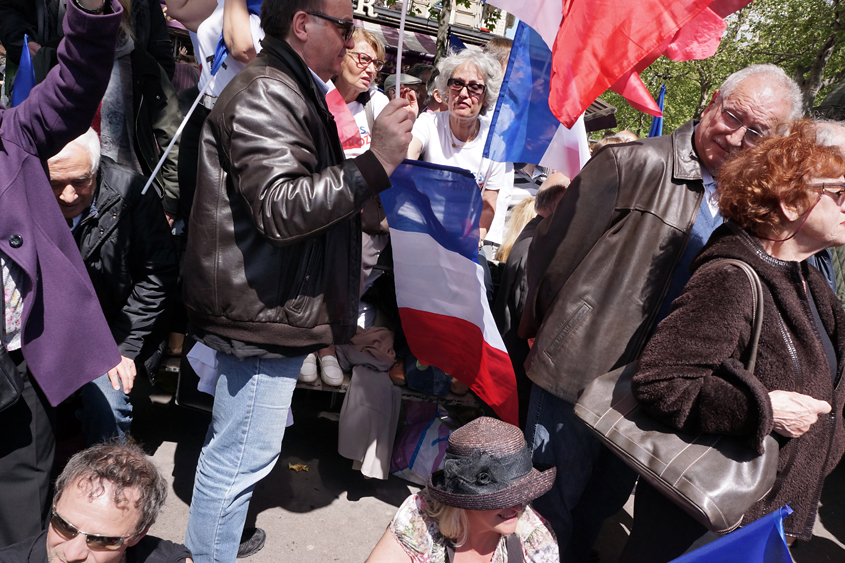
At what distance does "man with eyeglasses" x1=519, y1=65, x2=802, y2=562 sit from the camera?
224cm

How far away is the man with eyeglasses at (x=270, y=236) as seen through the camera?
1864 mm

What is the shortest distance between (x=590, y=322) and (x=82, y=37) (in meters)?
1.81

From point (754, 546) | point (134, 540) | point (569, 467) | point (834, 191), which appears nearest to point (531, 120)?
point (834, 191)

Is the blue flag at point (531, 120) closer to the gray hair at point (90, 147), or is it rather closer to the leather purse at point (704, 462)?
the leather purse at point (704, 462)

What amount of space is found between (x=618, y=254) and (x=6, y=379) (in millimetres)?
2000

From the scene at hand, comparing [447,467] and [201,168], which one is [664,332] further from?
[201,168]

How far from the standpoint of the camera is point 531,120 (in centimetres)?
299

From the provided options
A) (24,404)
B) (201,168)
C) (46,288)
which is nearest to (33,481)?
(24,404)

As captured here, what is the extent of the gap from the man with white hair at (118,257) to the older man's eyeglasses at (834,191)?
2.50m

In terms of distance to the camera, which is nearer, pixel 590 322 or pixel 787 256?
pixel 787 256

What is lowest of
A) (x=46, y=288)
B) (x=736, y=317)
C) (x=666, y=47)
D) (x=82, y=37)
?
(x=46, y=288)

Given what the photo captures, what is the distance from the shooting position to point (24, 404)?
2035 mm

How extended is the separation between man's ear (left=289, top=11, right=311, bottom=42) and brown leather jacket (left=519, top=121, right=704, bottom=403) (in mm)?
1125

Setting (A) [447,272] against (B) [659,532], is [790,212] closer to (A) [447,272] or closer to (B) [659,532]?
(B) [659,532]
